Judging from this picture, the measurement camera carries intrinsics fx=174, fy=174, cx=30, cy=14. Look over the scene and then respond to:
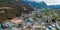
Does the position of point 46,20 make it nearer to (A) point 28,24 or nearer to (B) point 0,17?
(A) point 28,24

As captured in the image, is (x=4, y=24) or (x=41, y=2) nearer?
(x=4, y=24)

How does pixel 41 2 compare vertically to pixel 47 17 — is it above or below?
above

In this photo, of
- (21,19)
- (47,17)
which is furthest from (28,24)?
(47,17)

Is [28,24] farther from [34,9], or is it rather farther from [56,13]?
[56,13]

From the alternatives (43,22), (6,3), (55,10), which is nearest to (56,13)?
(55,10)

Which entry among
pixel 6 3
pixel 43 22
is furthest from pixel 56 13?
pixel 6 3

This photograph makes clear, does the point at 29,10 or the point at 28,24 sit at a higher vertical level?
the point at 29,10

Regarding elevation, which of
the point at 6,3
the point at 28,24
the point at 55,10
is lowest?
the point at 28,24

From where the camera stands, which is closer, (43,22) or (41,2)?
(43,22)
